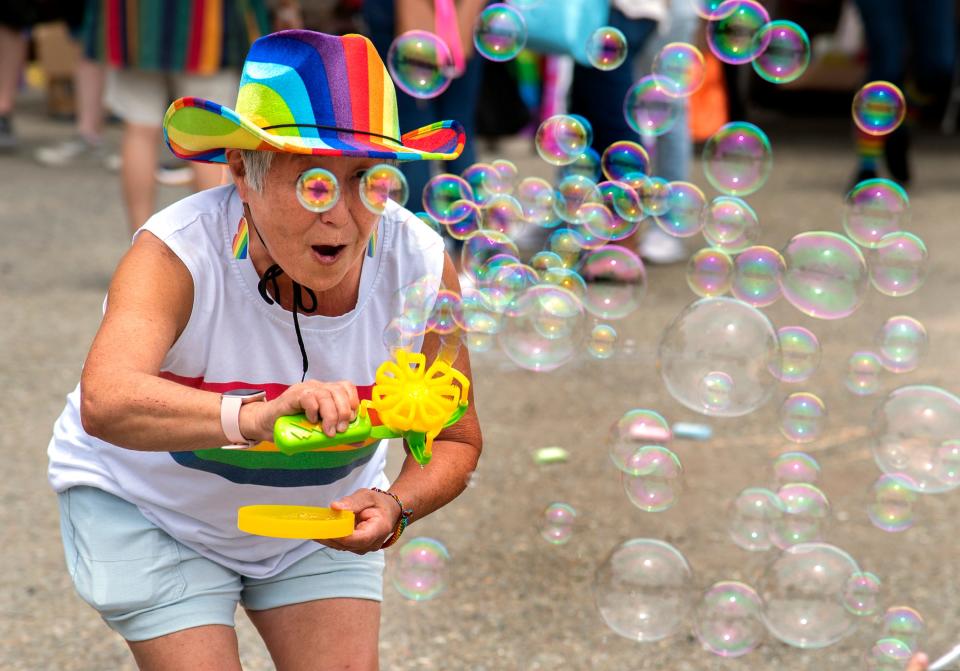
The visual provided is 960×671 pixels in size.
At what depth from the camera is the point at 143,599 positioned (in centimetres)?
212

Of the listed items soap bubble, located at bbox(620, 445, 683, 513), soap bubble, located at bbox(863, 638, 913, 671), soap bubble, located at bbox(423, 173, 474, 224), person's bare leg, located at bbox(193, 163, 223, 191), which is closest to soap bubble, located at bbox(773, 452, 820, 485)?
soap bubble, located at bbox(620, 445, 683, 513)

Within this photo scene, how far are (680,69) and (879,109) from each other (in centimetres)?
47

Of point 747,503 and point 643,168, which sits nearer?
point 747,503

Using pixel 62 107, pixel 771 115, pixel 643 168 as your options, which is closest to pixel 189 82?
pixel 643 168

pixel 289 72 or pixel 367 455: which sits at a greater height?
pixel 289 72

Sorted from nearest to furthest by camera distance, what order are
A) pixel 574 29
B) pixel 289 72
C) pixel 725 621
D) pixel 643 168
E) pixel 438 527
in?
pixel 289 72
pixel 725 621
pixel 643 168
pixel 438 527
pixel 574 29

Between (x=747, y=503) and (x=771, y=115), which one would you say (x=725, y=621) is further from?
(x=771, y=115)

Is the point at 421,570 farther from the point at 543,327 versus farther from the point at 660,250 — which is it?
the point at 660,250

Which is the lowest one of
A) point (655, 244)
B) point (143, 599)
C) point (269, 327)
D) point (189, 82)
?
point (655, 244)

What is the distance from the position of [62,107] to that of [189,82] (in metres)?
6.08

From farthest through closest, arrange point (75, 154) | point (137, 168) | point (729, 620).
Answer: point (75, 154) < point (137, 168) < point (729, 620)

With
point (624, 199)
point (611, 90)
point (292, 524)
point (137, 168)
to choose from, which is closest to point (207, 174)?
point (137, 168)

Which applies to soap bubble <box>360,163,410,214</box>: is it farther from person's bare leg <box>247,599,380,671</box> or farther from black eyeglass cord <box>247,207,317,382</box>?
person's bare leg <box>247,599,380,671</box>

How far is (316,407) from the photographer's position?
5.72 feet
